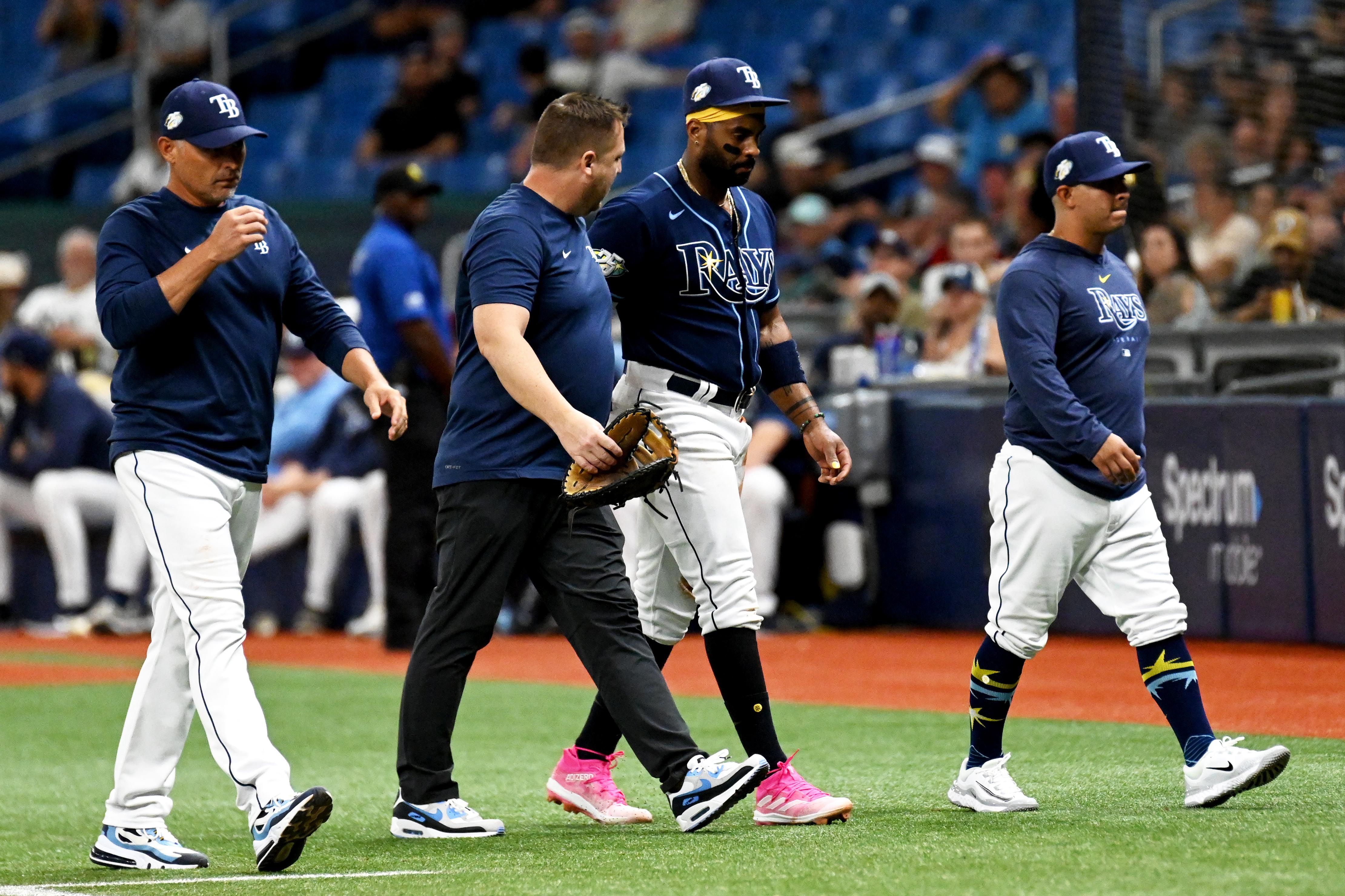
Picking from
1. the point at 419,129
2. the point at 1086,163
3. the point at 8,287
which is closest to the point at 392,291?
the point at 1086,163

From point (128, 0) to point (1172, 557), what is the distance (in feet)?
50.5

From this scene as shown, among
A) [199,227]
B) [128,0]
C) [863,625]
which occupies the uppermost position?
[128,0]

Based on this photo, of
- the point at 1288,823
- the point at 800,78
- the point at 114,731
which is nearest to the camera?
the point at 1288,823

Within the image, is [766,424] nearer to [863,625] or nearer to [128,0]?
[863,625]

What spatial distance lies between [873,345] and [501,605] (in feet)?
27.1

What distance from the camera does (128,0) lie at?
22.0 meters

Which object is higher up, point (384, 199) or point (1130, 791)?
point (384, 199)

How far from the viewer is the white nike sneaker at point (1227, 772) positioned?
5.11m

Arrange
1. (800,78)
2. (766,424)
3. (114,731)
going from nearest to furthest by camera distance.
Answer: (114,731) → (766,424) → (800,78)

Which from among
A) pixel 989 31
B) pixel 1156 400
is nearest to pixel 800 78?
pixel 989 31

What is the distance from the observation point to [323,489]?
1290 centimetres

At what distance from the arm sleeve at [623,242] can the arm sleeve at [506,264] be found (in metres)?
0.36

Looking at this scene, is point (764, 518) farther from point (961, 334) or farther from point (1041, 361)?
point (1041, 361)

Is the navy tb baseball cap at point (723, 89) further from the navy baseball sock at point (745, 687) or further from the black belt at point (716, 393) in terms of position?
the navy baseball sock at point (745, 687)
